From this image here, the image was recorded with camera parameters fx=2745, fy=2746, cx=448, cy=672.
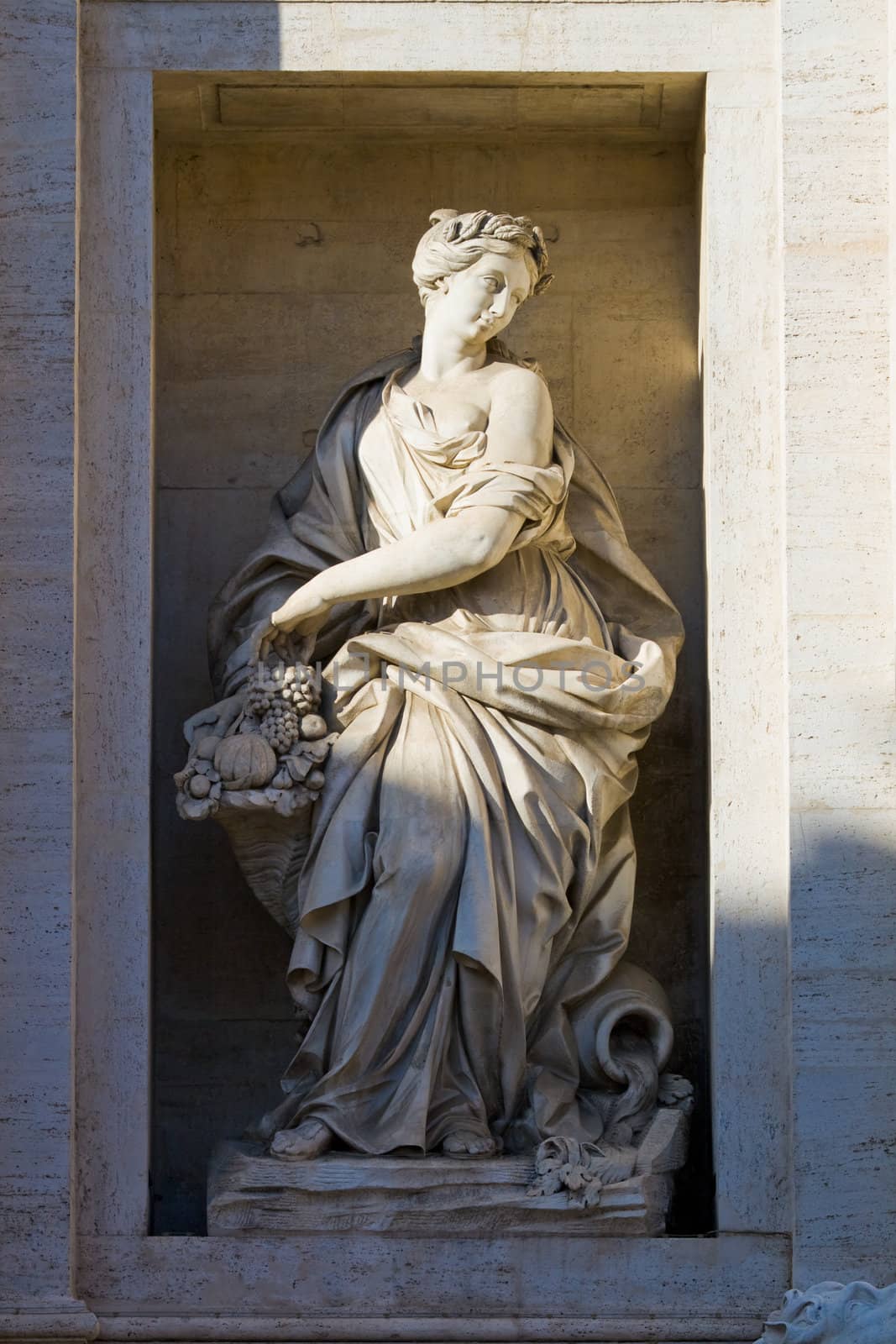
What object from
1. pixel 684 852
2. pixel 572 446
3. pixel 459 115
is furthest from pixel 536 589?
pixel 459 115

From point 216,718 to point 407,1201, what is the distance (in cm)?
143

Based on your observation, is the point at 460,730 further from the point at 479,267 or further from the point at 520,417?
the point at 479,267

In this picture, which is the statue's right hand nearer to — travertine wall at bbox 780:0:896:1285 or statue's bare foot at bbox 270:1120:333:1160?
statue's bare foot at bbox 270:1120:333:1160

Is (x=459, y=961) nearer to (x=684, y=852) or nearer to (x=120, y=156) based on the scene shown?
(x=684, y=852)

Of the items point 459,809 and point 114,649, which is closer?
point 459,809

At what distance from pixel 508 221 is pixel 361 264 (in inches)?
37.9

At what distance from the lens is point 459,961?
733 cm

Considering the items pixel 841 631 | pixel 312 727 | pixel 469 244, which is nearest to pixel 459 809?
pixel 312 727

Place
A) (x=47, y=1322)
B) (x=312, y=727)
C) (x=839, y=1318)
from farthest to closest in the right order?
1. (x=312, y=727)
2. (x=47, y=1322)
3. (x=839, y=1318)

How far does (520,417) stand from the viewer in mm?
7684

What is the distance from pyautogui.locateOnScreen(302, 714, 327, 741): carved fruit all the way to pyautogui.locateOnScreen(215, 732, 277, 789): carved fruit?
0.41 ft

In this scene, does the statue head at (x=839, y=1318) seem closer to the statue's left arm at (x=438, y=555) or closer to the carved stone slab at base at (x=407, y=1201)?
the carved stone slab at base at (x=407, y=1201)

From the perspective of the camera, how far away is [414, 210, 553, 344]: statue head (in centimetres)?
773

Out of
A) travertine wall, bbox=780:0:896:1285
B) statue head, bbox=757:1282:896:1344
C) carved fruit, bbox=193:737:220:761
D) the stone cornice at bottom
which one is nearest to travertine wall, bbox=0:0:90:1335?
the stone cornice at bottom
